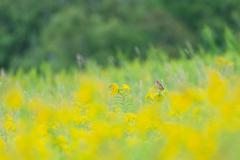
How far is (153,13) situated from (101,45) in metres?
4.43

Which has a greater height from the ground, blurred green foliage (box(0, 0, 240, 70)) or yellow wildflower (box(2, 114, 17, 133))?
blurred green foliage (box(0, 0, 240, 70))

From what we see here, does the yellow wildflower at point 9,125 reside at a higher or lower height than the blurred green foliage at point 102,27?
lower

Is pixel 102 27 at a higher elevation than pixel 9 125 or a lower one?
higher

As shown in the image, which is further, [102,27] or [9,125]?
[102,27]

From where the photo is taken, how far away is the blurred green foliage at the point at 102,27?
614 inches

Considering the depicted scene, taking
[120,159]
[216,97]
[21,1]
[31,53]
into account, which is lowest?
[120,159]

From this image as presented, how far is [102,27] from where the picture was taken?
53.1 ft

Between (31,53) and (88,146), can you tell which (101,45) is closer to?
(31,53)

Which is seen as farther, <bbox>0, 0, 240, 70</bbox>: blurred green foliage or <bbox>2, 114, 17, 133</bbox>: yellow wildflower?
<bbox>0, 0, 240, 70</bbox>: blurred green foliage

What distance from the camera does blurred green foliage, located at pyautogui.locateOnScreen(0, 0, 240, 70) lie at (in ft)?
51.1

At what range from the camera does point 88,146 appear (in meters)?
1.82

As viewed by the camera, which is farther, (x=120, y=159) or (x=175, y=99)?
(x=175, y=99)

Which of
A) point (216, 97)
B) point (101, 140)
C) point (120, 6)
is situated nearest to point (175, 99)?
point (216, 97)

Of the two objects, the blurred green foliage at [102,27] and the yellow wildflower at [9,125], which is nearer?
the yellow wildflower at [9,125]
